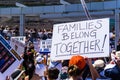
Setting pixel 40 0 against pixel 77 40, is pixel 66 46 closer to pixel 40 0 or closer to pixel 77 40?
pixel 77 40

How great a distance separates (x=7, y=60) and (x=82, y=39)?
1.45 metres

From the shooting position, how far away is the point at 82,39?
6801 mm

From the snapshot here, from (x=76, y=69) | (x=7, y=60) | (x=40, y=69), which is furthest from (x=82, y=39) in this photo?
(x=40, y=69)

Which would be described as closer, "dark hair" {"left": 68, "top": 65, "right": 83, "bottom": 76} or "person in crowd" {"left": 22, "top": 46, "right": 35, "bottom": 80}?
"dark hair" {"left": 68, "top": 65, "right": 83, "bottom": 76}

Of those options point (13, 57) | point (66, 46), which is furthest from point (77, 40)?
point (13, 57)

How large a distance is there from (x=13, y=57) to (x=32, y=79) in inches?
147

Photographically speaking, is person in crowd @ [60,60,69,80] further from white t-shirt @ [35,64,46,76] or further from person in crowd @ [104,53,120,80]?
person in crowd @ [104,53,120,80]

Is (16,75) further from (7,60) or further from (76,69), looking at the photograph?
(76,69)

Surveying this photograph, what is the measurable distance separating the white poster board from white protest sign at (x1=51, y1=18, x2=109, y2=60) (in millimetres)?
901

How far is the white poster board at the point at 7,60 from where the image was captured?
7.33 metres

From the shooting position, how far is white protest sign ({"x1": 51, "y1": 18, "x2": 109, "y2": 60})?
6494mm

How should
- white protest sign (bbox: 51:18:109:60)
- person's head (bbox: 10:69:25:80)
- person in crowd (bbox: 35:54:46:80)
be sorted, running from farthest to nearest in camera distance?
1. person in crowd (bbox: 35:54:46:80)
2. person's head (bbox: 10:69:25:80)
3. white protest sign (bbox: 51:18:109:60)

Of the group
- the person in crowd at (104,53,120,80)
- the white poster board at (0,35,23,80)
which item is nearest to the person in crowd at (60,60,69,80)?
the white poster board at (0,35,23,80)

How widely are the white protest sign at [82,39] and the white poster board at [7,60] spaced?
0.90 m
